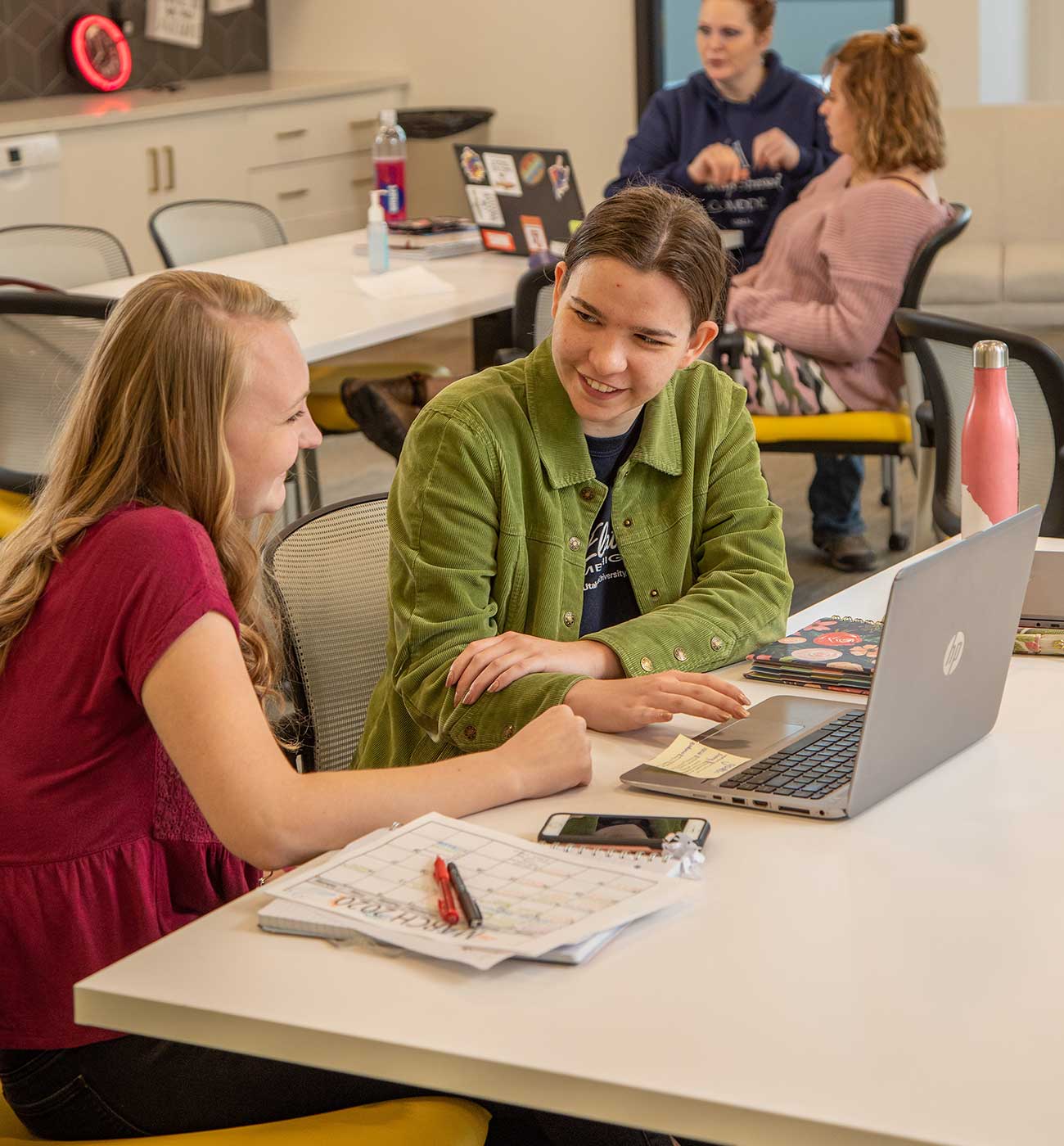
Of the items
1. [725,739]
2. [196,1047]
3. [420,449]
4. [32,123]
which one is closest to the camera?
[196,1047]

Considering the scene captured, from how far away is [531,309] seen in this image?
3.44 metres

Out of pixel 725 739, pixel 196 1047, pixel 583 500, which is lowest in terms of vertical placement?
pixel 196 1047

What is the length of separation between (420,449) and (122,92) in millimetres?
5553

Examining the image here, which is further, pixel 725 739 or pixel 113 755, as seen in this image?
pixel 725 739

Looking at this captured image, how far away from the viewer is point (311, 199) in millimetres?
7094

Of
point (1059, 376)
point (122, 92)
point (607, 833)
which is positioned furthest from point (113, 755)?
point (122, 92)

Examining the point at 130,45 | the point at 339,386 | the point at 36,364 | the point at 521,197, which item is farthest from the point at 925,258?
the point at 130,45

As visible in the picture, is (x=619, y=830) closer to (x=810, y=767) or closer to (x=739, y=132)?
(x=810, y=767)

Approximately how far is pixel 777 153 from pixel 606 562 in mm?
2945

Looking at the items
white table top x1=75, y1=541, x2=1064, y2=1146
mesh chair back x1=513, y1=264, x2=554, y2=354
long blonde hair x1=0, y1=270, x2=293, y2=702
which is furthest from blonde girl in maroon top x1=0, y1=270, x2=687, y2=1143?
mesh chair back x1=513, y1=264, x2=554, y2=354

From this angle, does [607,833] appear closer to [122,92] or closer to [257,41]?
[122,92]

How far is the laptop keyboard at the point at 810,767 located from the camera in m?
1.40

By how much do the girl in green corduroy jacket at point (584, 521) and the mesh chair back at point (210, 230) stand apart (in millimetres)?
2781

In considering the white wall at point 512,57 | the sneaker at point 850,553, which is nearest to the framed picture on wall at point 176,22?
the white wall at point 512,57
